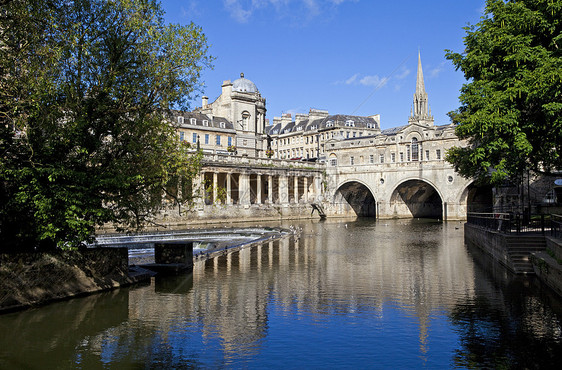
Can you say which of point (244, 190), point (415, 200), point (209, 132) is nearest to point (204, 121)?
point (209, 132)

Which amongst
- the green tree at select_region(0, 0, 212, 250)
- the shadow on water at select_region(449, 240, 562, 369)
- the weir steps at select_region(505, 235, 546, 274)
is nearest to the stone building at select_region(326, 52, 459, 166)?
the weir steps at select_region(505, 235, 546, 274)

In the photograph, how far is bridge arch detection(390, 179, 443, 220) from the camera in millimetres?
73062

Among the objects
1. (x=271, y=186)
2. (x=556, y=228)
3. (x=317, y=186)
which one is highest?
(x=317, y=186)

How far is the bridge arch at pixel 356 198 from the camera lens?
79.4m

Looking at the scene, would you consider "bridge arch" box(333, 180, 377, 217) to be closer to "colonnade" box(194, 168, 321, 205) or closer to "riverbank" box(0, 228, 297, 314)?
"colonnade" box(194, 168, 321, 205)

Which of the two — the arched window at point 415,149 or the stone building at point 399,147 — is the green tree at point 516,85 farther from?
the arched window at point 415,149

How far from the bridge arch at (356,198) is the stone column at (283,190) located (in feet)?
32.9

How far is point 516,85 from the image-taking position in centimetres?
2212

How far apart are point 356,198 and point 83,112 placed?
68.0 metres

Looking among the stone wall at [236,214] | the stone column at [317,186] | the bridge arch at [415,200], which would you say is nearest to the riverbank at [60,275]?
the stone wall at [236,214]

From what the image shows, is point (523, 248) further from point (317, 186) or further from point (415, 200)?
point (317, 186)

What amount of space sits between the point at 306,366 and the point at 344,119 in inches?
4188

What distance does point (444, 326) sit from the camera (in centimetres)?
1392

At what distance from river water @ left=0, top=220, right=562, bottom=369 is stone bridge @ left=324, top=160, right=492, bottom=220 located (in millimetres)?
44552
